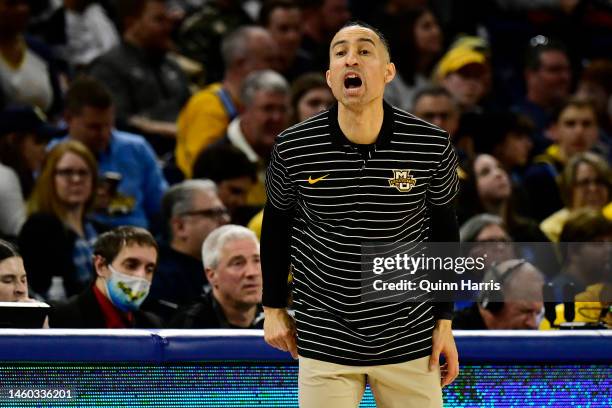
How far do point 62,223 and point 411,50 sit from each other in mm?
3756

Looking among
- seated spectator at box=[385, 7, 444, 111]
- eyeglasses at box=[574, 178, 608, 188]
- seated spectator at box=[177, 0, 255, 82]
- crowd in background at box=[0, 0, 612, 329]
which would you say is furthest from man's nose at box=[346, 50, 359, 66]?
seated spectator at box=[177, 0, 255, 82]

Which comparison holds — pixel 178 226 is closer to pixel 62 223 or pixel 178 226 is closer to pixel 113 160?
pixel 62 223

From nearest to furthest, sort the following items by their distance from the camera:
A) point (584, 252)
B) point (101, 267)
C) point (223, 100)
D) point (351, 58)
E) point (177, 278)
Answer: point (351, 58)
point (101, 267)
point (584, 252)
point (177, 278)
point (223, 100)

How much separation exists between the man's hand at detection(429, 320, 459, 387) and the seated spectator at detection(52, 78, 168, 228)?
12.3ft

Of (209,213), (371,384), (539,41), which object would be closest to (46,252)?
(209,213)

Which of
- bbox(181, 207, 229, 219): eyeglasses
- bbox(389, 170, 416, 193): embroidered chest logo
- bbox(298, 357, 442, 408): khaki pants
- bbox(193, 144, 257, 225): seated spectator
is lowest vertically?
bbox(298, 357, 442, 408): khaki pants

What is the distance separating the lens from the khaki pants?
3467 millimetres

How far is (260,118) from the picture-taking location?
7.70 meters

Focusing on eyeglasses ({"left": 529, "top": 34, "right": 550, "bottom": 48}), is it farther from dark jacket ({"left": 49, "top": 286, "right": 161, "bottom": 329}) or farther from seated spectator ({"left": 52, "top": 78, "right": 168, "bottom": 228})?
dark jacket ({"left": 49, "top": 286, "right": 161, "bottom": 329})

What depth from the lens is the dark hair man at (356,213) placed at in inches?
136

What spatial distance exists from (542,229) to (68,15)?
3.84 metres

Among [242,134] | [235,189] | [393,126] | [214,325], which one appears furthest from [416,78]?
[393,126]

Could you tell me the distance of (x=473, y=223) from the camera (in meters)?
6.45

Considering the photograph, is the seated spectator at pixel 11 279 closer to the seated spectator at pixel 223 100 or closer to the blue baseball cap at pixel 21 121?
the blue baseball cap at pixel 21 121
